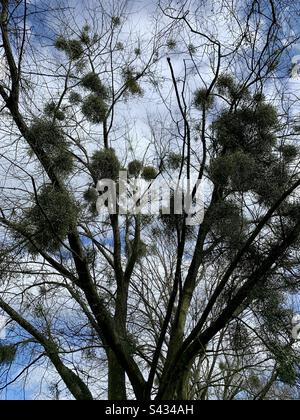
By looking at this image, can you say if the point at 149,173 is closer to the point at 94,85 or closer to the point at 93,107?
the point at 93,107

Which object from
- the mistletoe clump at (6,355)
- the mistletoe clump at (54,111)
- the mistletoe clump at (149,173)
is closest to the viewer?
the mistletoe clump at (6,355)

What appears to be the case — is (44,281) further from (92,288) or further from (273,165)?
(273,165)

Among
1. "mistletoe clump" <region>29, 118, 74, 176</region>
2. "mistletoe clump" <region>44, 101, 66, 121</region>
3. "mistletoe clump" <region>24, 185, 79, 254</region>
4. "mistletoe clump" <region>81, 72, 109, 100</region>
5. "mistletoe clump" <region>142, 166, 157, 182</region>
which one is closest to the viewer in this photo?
"mistletoe clump" <region>24, 185, 79, 254</region>

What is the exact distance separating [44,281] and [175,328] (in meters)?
1.33

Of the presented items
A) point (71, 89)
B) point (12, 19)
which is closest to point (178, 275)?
point (12, 19)

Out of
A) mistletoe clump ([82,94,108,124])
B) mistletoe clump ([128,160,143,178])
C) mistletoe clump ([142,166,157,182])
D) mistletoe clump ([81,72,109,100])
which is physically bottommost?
mistletoe clump ([142,166,157,182])

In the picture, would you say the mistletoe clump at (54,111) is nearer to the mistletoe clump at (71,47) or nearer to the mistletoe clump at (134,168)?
the mistletoe clump at (71,47)

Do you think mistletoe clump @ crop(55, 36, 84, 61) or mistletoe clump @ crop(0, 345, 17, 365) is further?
mistletoe clump @ crop(55, 36, 84, 61)

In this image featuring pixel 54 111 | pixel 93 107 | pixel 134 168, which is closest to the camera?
pixel 54 111

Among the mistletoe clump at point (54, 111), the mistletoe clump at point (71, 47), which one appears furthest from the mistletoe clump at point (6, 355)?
the mistletoe clump at point (71, 47)

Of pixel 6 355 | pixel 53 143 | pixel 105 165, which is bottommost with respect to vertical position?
pixel 6 355

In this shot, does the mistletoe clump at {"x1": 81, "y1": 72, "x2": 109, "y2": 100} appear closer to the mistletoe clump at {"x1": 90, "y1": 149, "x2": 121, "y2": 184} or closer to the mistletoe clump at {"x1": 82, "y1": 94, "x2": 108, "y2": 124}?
the mistletoe clump at {"x1": 82, "y1": 94, "x2": 108, "y2": 124}

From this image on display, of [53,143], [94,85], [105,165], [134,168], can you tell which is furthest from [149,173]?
[53,143]

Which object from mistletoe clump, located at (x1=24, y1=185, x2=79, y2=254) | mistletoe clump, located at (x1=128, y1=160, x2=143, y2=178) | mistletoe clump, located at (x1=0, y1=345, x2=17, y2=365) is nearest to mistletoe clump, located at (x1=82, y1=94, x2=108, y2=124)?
mistletoe clump, located at (x1=128, y1=160, x2=143, y2=178)
